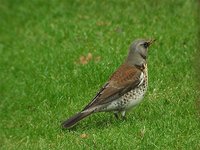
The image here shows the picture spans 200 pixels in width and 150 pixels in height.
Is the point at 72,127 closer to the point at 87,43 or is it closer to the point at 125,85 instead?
the point at 125,85

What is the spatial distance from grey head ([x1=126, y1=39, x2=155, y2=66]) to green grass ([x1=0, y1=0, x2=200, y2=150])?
86 cm

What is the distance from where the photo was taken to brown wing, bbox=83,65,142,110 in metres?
11.1

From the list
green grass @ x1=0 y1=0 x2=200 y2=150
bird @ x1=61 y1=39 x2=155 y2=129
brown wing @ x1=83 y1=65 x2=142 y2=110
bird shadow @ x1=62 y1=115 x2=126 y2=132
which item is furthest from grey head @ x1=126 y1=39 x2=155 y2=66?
bird shadow @ x1=62 y1=115 x2=126 y2=132

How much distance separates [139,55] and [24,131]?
2.38m

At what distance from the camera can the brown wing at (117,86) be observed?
1107 centimetres

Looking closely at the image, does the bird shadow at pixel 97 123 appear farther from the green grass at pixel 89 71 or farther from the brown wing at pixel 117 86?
the brown wing at pixel 117 86

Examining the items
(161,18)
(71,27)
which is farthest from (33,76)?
(161,18)

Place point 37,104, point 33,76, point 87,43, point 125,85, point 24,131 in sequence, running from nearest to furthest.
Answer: point 125,85, point 24,131, point 37,104, point 33,76, point 87,43

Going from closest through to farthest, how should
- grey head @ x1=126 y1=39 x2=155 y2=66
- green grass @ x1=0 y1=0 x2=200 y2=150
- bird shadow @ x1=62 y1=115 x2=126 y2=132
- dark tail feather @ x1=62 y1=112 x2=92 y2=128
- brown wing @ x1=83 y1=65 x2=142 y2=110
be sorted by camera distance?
green grass @ x1=0 y1=0 x2=200 y2=150 < dark tail feather @ x1=62 y1=112 x2=92 y2=128 < brown wing @ x1=83 y1=65 x2=142 y2=110 < bird shadow @ x1=62 y1=115 x2=126 y2=132 < grey head @ x1=126 y1=39 x2=155 y2=66

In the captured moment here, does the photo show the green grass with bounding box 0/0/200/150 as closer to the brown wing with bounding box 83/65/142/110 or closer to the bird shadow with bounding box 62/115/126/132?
the bird shadow with bounding box 62/115/126/132

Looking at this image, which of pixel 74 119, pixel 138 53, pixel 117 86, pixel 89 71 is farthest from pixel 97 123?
pixel 89 71

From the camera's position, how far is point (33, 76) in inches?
581

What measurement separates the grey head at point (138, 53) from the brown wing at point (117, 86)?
0.84 ft

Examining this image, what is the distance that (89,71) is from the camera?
13711mm
